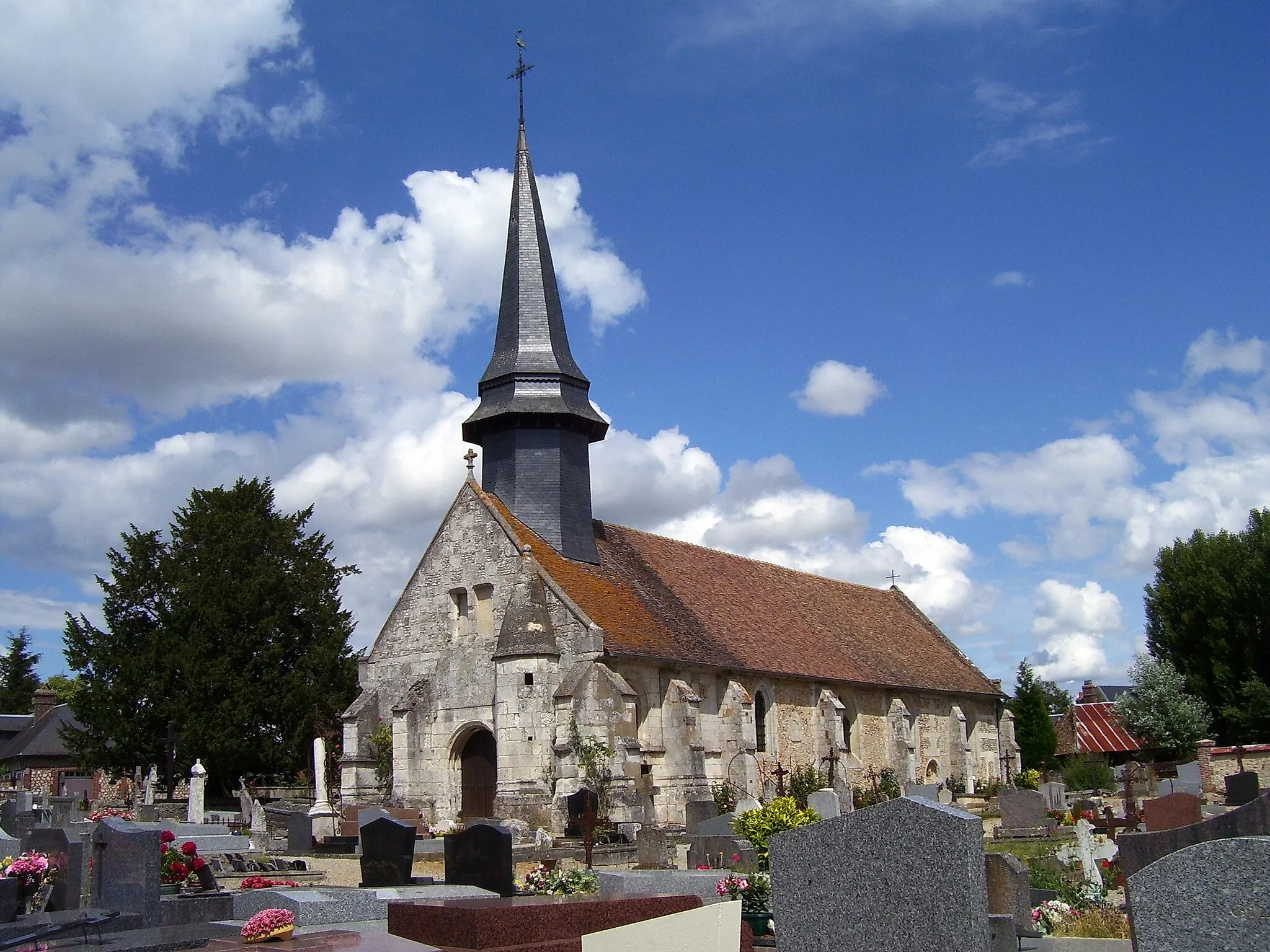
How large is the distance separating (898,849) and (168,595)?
111 ft

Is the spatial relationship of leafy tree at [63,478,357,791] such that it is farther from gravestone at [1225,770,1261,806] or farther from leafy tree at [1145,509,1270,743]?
leafy tree at [1145,509,1270,743]

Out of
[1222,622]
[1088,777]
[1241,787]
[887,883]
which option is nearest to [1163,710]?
[1222,622]

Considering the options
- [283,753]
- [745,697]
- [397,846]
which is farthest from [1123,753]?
[397,846]

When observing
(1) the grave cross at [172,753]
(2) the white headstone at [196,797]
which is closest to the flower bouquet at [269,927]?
(2) the white headstone at [196,797]

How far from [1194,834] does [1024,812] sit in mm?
13592

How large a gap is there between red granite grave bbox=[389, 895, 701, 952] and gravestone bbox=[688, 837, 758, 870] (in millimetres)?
6706

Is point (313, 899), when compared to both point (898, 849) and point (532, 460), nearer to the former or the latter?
point (898, 849)

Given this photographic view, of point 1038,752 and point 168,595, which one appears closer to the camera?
point 168,595

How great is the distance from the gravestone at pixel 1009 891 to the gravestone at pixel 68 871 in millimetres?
8953

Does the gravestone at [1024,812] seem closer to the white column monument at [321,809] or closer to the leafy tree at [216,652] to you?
the white column monument at [321,809]

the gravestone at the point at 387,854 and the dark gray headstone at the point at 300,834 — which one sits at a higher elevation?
the gravestone at the point at 387,854

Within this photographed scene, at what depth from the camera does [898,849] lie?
5.79 m

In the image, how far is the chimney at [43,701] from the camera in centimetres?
5322

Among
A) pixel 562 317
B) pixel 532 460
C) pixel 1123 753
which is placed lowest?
pixel 1123 753
